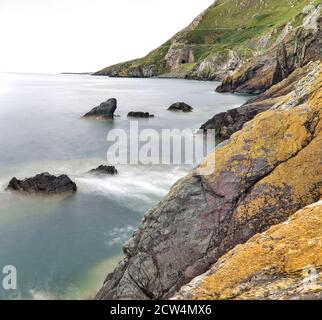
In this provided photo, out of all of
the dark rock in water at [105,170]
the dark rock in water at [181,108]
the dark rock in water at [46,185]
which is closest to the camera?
the dark rock in water at [46,185]

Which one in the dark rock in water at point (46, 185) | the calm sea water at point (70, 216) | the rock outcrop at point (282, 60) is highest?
the rock outcrop at point (282, 60)

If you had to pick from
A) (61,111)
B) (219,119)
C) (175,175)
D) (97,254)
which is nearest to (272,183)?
(97,254)

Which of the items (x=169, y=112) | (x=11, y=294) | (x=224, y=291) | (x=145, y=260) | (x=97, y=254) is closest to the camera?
(x=224, y=291)

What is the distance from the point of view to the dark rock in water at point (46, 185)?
30641 millimetres

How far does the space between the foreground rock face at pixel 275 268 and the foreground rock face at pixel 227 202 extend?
199cm

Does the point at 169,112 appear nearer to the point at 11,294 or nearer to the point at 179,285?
the point at 11,294

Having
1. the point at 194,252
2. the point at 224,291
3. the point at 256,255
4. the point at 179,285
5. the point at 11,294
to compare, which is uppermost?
the point at 256,255

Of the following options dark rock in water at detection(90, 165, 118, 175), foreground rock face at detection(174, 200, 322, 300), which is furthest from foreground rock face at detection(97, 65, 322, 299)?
dark rock in water at detection(90, 165, 118, 175)

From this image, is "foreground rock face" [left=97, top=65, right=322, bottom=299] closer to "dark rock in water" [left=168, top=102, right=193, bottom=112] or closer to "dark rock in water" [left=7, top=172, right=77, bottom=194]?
"dark rock in water" [left=7, top=172, right=77, bottom=194]

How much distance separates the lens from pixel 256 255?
8.83 m

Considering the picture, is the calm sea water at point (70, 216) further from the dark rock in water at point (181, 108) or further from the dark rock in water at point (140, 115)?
the dark rock in water at point (181, 108)

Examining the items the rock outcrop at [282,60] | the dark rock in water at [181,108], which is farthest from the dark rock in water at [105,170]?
the rock outcrop at [282,60]

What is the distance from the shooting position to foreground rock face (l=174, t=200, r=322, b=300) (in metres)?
7.50
